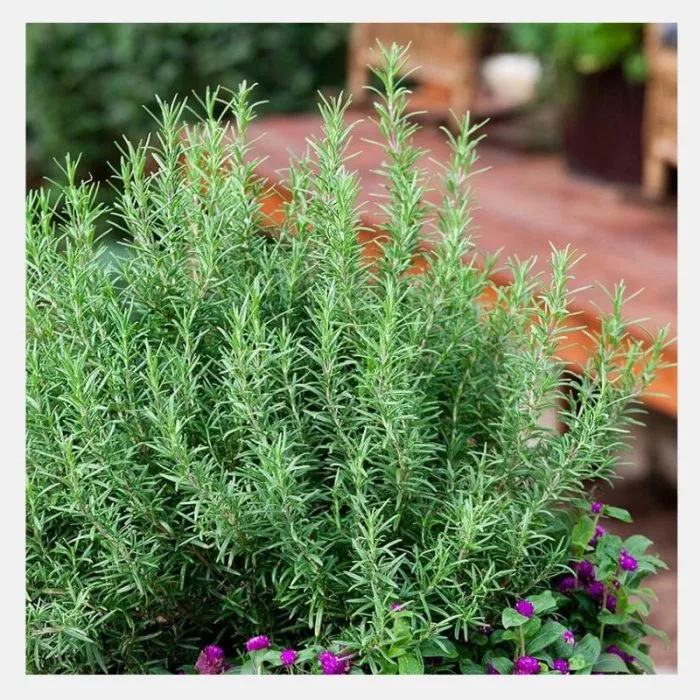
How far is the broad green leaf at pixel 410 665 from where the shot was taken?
100 centimetres

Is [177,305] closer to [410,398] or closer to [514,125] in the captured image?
[410,398]

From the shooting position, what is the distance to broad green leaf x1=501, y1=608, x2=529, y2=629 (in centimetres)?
102

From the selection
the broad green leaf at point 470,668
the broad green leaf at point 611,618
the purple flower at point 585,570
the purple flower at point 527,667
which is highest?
the purple flower at point 585,570

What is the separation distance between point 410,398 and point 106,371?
29cm

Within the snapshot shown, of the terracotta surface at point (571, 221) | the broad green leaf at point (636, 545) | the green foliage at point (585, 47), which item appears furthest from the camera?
the green foliage at point (585, 47)

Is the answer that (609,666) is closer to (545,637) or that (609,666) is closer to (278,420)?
(545,637)

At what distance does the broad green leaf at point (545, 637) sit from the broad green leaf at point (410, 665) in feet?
0.41

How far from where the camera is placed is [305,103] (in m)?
5.60

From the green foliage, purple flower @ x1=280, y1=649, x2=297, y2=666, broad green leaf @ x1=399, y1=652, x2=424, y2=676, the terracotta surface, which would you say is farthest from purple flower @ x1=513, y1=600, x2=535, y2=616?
the green foliage

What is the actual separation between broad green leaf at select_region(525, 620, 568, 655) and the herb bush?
45 mm

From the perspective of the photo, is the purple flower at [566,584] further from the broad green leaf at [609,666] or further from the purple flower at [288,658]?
the purple flower at [288,658]

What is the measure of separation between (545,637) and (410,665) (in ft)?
0.50

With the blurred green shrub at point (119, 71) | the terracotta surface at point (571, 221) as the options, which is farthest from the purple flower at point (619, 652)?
the blurred green shrub at point (119, 71)
